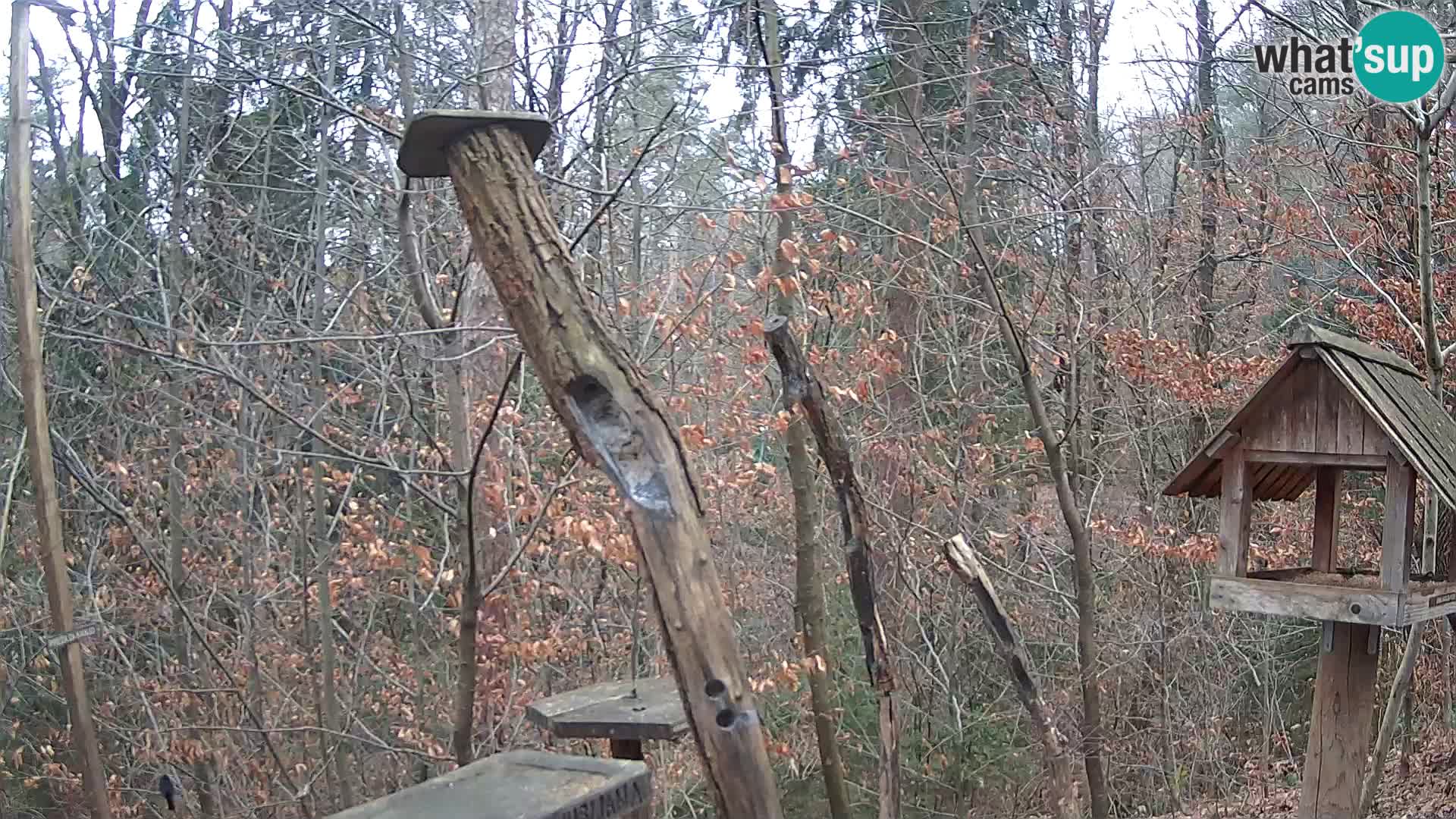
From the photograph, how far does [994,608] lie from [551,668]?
349 centimetres

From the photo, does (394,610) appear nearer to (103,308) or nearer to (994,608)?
(103,308)

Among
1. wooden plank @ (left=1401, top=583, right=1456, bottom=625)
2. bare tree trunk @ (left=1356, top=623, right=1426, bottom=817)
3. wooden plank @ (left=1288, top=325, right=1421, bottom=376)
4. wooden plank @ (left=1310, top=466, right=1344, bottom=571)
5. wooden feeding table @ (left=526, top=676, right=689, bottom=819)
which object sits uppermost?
wooden plank @ (left=1288, top=325, right=1421, bottom=376)

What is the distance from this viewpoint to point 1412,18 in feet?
19.6

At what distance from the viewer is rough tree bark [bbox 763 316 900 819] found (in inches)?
154

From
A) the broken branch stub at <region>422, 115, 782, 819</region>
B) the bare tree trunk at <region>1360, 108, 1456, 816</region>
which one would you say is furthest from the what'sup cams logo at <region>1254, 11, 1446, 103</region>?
the broken branch stub at <region>422, 115, 782, 819</region>

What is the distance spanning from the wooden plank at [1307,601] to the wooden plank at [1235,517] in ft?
0.21

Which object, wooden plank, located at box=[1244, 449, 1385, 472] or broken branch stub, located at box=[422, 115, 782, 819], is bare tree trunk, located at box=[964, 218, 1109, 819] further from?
broken branch stub, located at box=[422, 115, 782, 819]

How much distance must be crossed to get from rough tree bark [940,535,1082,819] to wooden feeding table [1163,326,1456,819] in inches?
30.8

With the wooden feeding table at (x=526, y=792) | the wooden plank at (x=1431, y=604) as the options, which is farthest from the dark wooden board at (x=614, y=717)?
the wooden plank at (x=1431, y=604)

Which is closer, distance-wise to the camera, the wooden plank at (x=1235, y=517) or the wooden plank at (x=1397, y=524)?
the wooden plank at (x=1397, y=524)

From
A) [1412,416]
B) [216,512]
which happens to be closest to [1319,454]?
[1412,416]

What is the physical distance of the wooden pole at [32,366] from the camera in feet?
17.2

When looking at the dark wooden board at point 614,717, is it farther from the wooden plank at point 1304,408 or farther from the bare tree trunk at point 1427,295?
the bare tree trunk at point 1427,295

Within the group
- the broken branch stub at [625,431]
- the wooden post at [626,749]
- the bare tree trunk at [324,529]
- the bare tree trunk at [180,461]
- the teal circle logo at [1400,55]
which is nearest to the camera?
the broken branch stub at [625,431]
